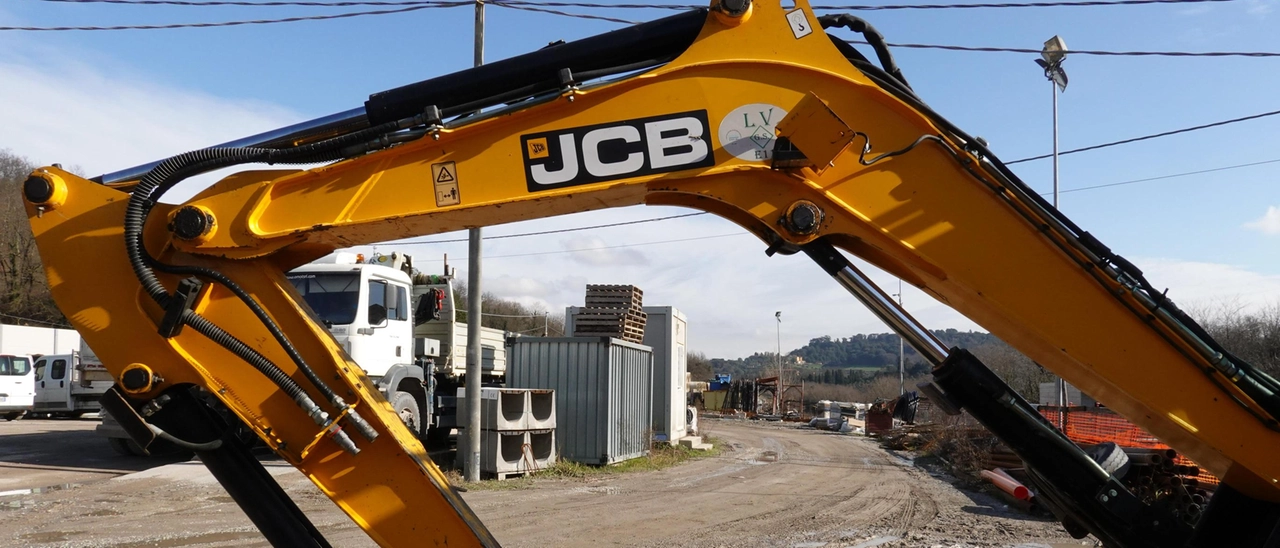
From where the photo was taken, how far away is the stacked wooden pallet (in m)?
16.0

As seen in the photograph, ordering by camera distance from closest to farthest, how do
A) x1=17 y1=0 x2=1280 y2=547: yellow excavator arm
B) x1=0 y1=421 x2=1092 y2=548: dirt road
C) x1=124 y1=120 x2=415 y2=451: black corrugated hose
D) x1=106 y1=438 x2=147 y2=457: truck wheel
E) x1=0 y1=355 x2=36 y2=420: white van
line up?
x1=17 y1=0 x2=1280 y2=547: yellow excavator arm → x1=124 y1=120 x2=415 y2=451: black corrugated hose → x1=0 y1=421 x2=1092 y2=548: dirt road → x1=106 y1=438 x2=147 y2=457: truck wheel → x1=0 y1=355 x2=36 y2=420: white van

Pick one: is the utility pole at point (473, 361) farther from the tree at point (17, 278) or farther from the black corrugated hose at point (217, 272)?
the tree at point (17, 278)

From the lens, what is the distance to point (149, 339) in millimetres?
3783

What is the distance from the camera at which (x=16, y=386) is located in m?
24.6

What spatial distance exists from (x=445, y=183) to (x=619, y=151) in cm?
75

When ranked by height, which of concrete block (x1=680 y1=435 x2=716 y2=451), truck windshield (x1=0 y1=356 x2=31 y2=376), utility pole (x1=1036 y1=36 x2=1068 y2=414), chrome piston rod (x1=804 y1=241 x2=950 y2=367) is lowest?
concrete block (x1=680 y1=435 x2=716 y2=451)

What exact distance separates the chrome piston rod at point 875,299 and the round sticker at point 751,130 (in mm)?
453

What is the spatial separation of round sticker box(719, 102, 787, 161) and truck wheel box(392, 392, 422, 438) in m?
9.72

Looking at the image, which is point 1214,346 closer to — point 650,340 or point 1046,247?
point 1046,247

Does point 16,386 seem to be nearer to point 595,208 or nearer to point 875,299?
point 595,208

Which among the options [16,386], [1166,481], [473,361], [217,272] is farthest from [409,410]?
[16,386]

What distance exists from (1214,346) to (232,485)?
13.7ft

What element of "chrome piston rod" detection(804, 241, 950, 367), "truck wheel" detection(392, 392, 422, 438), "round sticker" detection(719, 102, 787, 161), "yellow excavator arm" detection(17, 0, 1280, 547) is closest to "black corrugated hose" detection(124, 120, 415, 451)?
"yellow excavator arm" detection(17, 0, 1280, 547)

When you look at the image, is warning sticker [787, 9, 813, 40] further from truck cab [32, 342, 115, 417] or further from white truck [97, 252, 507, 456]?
truck cab [32, 342, 115, 417]
